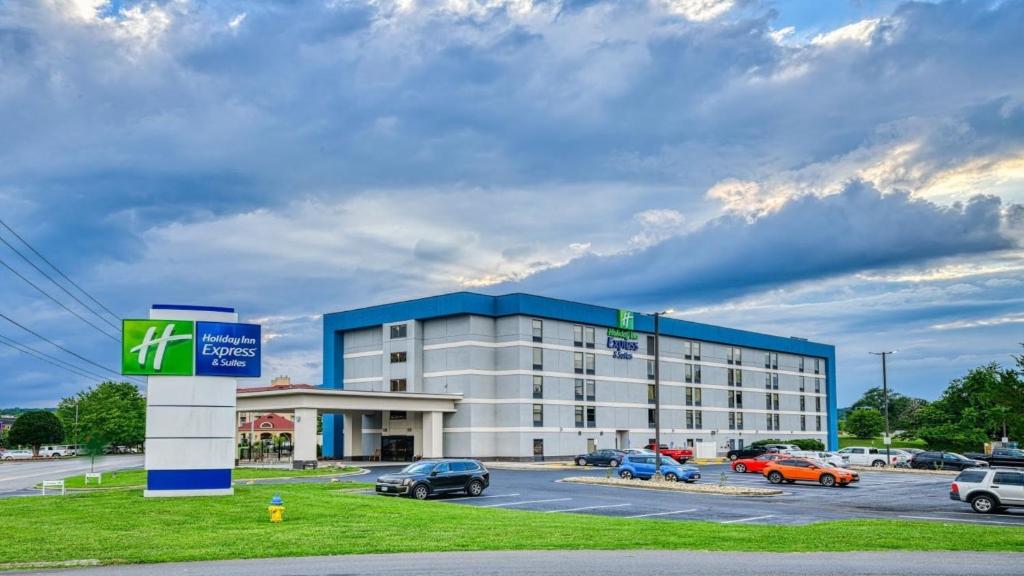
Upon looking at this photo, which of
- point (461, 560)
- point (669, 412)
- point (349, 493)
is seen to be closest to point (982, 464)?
point (669, 412)

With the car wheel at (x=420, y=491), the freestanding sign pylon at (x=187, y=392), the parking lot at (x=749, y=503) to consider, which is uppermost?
the freestanding sign pylon at (x=187, y=392)

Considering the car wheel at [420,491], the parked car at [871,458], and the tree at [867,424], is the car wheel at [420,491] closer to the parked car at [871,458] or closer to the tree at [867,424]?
the parked car at [871,458]

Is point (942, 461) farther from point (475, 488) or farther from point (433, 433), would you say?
point (475, 488)

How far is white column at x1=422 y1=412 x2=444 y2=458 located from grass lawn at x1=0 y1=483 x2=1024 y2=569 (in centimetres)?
4099

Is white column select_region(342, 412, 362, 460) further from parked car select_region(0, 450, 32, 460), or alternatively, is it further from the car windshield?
parked car select_region(0, 450, 32, 460)

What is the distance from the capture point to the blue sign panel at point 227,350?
33.4 metres

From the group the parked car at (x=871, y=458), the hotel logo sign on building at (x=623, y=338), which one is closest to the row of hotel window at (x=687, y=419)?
the hotel logo sign on building at (x=623, y=338)

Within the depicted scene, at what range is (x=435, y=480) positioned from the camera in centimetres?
3572

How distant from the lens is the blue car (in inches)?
1896

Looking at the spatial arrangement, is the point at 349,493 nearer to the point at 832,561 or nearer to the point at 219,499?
the point at 219,499

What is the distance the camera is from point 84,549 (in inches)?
780

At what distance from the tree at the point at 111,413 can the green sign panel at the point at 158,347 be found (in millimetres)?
81313

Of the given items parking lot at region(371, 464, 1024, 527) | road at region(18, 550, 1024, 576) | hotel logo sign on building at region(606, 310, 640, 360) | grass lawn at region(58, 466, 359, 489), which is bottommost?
grass lawn at region(58, 466, 359, 489)

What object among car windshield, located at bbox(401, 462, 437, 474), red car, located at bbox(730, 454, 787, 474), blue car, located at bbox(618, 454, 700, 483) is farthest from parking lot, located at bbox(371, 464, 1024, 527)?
red car, located at bbox(730, 454, 787, 474)
